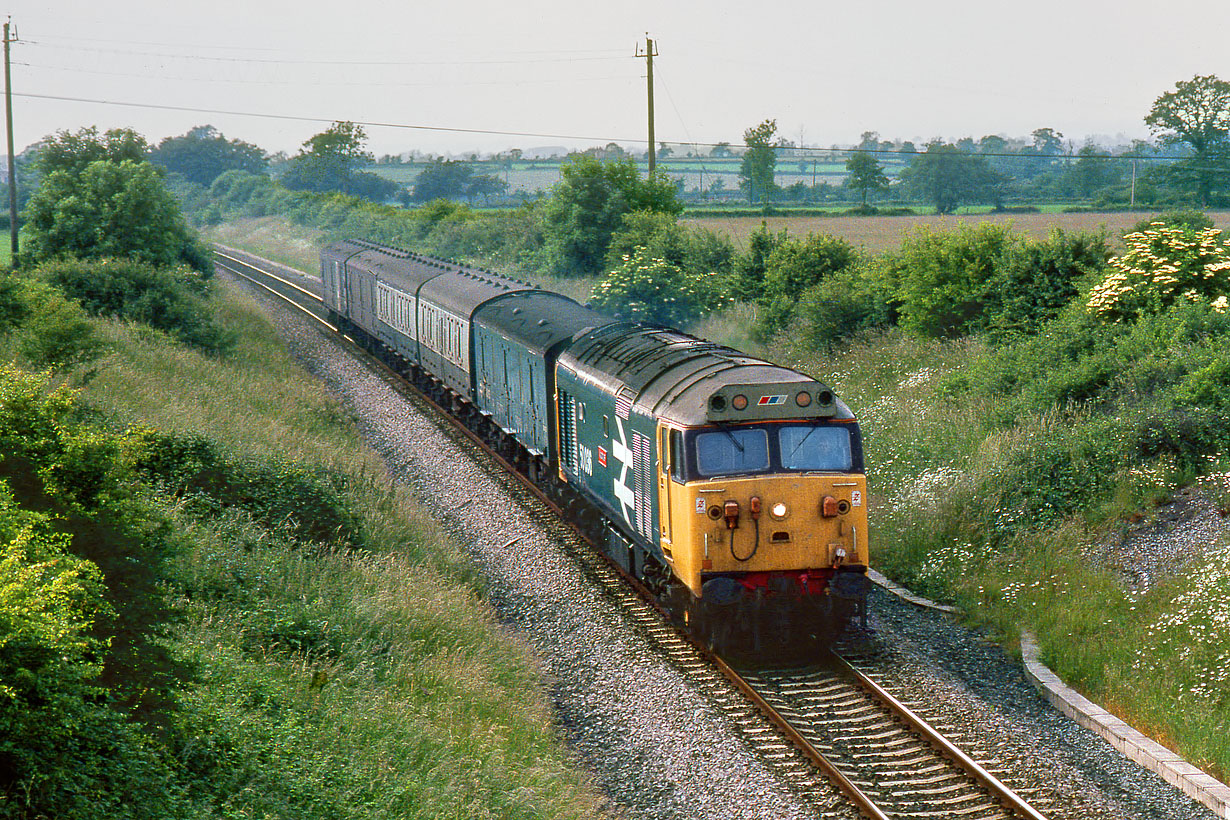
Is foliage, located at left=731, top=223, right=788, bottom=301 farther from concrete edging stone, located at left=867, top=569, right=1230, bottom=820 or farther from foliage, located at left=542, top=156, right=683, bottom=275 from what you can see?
concrete edging stone, located at left=867, top=569, right=1230, bottom=820

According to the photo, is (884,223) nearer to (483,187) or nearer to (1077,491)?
(1077,491)

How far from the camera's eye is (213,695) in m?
8.25

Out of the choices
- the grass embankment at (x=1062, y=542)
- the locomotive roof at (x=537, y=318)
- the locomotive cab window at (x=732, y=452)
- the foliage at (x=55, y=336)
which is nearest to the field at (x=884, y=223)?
the locomotive roof at (x=537, y=318)

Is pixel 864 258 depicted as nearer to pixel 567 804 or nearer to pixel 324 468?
pixel 324 468

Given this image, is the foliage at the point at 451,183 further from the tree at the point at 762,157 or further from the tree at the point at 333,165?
the tree at the point at 762,157

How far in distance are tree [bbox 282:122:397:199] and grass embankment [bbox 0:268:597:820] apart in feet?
353

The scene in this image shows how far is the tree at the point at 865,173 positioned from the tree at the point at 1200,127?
79.4 feet

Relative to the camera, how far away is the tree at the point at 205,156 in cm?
13900

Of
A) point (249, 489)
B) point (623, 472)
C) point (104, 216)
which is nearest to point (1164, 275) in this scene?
point (623, 472)

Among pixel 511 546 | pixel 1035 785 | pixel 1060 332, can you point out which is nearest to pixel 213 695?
pixel 1035 785

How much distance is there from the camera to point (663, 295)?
1375 inches

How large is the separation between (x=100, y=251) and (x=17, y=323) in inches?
437

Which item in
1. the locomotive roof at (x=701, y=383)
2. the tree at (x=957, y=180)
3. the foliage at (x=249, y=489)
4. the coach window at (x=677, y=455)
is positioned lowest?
the foliage at (x=249, y=489)

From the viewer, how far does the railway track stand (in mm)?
9070
